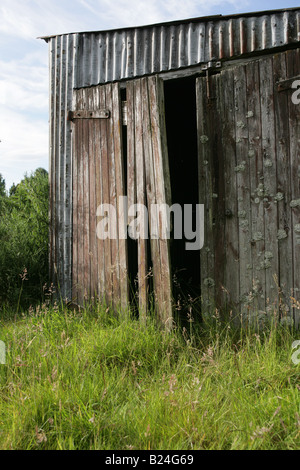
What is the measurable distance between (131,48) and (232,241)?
2.66 meters

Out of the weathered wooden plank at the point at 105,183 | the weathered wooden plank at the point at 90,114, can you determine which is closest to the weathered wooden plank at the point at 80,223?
the weathered wooden plank at the point at 90,114

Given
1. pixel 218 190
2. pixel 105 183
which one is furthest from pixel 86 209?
pixel 218 190

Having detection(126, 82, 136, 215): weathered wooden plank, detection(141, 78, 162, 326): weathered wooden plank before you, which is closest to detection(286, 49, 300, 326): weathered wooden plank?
detection(141, 78, 162, 326): weathered wooden plank

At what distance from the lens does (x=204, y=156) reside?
404cm

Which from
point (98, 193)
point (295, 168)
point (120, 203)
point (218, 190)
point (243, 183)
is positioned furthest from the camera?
point (98, 193)

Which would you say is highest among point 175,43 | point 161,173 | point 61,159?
point 175,43

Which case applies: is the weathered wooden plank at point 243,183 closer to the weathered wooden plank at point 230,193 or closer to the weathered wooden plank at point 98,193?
the weathered wooden plank at point 230,193

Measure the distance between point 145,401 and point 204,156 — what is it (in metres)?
2.51

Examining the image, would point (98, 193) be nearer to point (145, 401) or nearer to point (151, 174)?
point (151, 174)

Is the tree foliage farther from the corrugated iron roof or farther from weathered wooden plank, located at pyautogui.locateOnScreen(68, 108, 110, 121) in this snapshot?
the corrugated iron roof

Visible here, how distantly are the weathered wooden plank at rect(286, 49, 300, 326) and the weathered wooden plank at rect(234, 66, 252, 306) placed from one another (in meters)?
0.41

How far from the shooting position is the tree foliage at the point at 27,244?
525 cm

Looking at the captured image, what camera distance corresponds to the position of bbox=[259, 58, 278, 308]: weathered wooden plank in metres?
3.70
